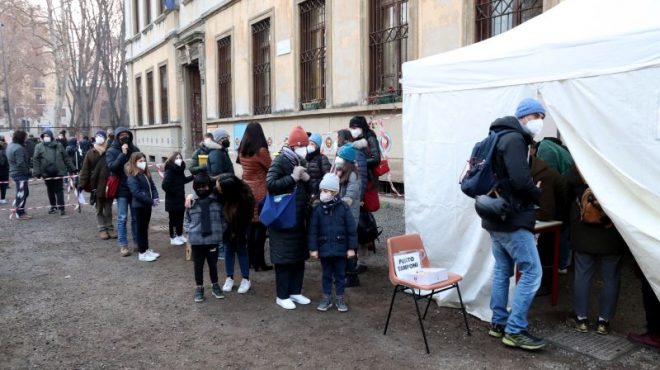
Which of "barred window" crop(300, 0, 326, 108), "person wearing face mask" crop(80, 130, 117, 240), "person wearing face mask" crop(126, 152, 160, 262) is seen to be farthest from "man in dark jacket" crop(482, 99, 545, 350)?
"barred window" crop(300, 0, 326, 108)

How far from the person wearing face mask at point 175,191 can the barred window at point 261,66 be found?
7533mm

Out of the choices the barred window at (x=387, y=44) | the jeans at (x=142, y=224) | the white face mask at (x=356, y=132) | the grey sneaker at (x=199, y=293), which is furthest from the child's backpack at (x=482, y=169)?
Answer: the barred window at (x=387, y=44)

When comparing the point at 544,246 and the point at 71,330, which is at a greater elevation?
the point at 544,246

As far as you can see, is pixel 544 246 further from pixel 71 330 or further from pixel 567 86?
pixel 71 330

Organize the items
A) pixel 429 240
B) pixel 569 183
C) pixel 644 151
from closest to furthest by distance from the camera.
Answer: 1. pixel 644 151
2. pixel 569 183
3. pixel 429 240

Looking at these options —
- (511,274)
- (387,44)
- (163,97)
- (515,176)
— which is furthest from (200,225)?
(163,97)

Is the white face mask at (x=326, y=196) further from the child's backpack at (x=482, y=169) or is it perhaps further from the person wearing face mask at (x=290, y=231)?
the child's backpack at (x=482, y=169)

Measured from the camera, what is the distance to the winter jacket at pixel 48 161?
985 centimetres

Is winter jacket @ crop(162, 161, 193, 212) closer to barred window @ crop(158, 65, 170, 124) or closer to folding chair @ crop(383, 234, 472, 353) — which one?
folding chair @ crop(383, 234, 472, 353)

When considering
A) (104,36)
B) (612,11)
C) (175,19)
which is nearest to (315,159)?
(612,11)

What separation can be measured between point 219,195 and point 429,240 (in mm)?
2082

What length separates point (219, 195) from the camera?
5.11 m

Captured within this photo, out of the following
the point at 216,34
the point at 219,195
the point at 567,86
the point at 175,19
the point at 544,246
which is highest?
the point at 175,19

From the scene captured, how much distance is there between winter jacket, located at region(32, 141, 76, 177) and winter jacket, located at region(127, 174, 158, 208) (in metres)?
4.24
